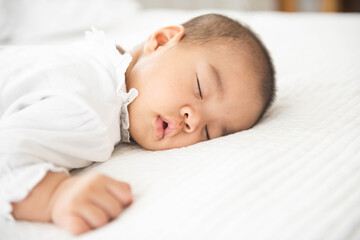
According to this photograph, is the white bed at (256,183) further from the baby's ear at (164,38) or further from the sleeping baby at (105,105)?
the baby's ear at (164,38)

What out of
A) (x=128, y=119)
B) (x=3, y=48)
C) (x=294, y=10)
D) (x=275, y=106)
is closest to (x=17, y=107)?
(x=128, y=119)

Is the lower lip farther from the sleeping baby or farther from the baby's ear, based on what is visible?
the baby's ear

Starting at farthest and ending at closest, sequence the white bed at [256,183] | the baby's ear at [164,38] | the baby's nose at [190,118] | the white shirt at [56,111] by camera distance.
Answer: the baby's ear at [164,38] → the baby's nose at [190,118] → the white shirt at [56,111] → the white bed at [256,183]

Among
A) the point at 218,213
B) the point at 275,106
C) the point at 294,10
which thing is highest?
the point at 218,213

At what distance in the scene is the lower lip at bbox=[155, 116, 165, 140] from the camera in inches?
31.6

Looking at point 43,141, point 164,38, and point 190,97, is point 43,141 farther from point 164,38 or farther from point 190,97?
point 164,38

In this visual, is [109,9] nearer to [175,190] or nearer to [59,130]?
[59,130]

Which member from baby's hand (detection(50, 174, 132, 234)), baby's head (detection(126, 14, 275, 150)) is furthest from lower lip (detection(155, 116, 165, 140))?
baby's hand (detection(50, 174, 132, 234))

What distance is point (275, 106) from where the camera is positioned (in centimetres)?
99

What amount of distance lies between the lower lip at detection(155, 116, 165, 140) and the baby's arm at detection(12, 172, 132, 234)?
0.77ft

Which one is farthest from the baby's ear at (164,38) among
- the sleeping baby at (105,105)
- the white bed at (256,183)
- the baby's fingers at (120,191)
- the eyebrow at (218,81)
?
the baby's fingers at (120,191)

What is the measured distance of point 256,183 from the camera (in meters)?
0.56

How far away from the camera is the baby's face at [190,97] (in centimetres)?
81

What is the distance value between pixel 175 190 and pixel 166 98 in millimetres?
287
